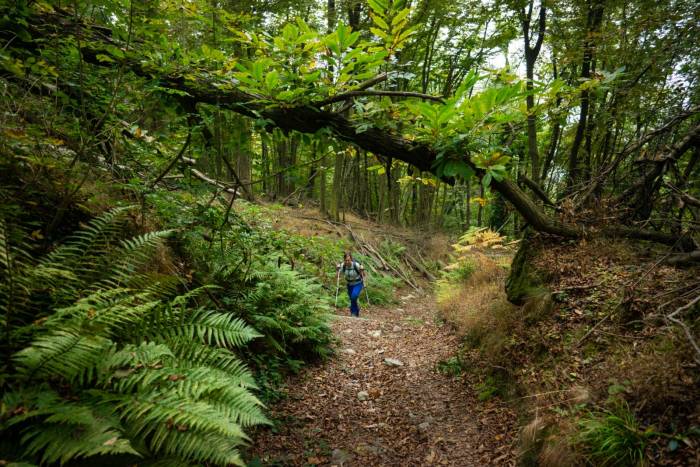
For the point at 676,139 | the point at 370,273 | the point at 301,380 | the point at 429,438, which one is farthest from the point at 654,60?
the point at 370,273

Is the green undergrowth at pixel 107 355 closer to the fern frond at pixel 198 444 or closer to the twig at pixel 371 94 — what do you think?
the fern frond at pixel 198 444

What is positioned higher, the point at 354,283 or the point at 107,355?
the point at 107,355

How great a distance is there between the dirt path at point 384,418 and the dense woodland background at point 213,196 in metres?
0.55

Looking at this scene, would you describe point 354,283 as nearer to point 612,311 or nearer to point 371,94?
point 612,311

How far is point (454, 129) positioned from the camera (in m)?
2.58

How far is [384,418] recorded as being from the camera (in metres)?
4.31

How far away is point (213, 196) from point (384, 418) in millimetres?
3511

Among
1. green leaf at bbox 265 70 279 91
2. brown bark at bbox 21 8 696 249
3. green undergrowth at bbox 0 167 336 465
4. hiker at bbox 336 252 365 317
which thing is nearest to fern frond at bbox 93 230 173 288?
green undergrowth at bbox 0 167 336 465

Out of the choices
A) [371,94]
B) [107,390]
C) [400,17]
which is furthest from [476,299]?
[107,390]

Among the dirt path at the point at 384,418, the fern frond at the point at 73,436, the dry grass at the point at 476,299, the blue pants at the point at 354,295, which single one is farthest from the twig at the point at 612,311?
the blue pants at the point at 354,295

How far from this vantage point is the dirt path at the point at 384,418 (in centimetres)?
354

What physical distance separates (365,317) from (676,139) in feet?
23.7

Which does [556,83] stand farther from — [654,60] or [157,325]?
[654,60]

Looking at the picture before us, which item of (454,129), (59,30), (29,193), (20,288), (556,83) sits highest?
(59,30)
